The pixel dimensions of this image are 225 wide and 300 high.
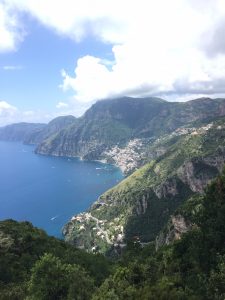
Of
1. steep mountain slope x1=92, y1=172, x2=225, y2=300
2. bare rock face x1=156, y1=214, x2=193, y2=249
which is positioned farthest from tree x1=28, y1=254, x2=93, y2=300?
bare rock face x1=156, y1=214, x2=193, y2=249

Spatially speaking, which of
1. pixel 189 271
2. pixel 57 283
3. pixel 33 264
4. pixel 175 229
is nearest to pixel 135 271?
pixel 189 271

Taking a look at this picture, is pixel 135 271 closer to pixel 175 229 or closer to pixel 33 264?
pixel 33 264

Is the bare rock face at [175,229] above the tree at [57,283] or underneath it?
underneath

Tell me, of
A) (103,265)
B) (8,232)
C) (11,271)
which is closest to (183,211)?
(103,265)

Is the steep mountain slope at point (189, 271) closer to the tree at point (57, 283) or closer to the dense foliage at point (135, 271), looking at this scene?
the dense foliage at point (135, 271)

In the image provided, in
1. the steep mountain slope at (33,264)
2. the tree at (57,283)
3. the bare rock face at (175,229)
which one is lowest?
the bare rock face at (175,229)

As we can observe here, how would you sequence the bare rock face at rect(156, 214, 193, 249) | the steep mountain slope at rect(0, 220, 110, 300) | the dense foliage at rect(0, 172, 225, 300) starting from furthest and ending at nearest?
the bare rock face at rect(156, 214, 193, 249) < the steep mountain slope at rect(0, 220, 110, 300) < the dense foliage at rect(0, 172, 225, 300)

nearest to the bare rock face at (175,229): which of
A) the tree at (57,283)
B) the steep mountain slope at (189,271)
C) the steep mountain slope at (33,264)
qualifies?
the steep mountain slope at (33,264)

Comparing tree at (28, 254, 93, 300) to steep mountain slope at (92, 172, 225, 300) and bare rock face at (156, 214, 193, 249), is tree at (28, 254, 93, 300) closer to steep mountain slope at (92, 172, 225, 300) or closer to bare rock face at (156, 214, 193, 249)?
steep mountain slope at (92, 172, 225, 300)

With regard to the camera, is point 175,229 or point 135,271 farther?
Result: point 175,229
